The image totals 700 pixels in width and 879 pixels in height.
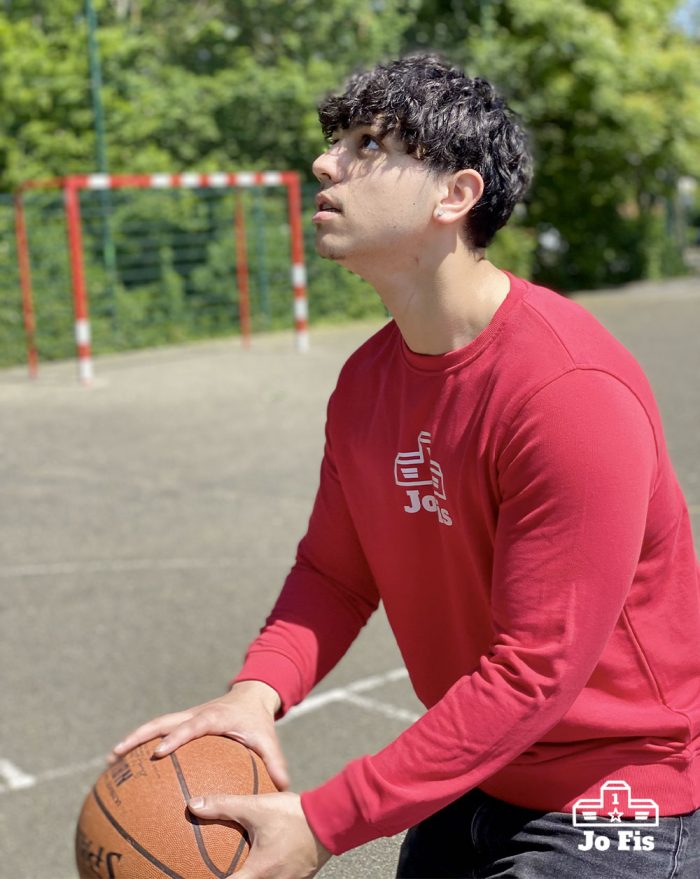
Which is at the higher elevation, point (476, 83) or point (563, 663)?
point (476, 83)

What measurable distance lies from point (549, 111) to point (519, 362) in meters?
22.7

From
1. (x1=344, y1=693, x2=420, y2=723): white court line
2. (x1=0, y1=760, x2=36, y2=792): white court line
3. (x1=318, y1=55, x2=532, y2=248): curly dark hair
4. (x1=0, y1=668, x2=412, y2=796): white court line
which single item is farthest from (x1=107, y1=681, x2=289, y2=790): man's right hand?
(x1=344, y1=693, x2=420, y2=723): white court line

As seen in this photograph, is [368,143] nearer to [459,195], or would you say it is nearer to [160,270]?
[459,195]

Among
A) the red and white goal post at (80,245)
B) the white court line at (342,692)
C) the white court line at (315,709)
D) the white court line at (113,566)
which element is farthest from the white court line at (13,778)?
the red and white goal post at (80,245)

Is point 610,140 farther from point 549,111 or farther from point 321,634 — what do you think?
point 321,634

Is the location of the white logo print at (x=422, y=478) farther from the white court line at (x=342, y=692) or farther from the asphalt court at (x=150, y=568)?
the white court line at (x=342, y=692)

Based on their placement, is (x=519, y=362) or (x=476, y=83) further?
(x=476, y=83)

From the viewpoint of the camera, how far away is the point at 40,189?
1716 centimetres

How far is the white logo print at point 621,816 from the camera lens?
6.61 ft

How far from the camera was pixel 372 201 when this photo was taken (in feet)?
6.78

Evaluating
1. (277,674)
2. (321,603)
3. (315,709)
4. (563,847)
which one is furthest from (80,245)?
(563,847)

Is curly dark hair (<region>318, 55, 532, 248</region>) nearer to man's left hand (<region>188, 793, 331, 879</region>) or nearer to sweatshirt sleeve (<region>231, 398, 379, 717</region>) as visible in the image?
sweatshirt sleeve (<region>231, 398, 379, 717</region>)

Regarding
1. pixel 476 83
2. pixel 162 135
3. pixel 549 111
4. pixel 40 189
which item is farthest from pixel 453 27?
pixel 476 83

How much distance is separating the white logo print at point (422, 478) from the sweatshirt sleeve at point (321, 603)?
0.76 feet
